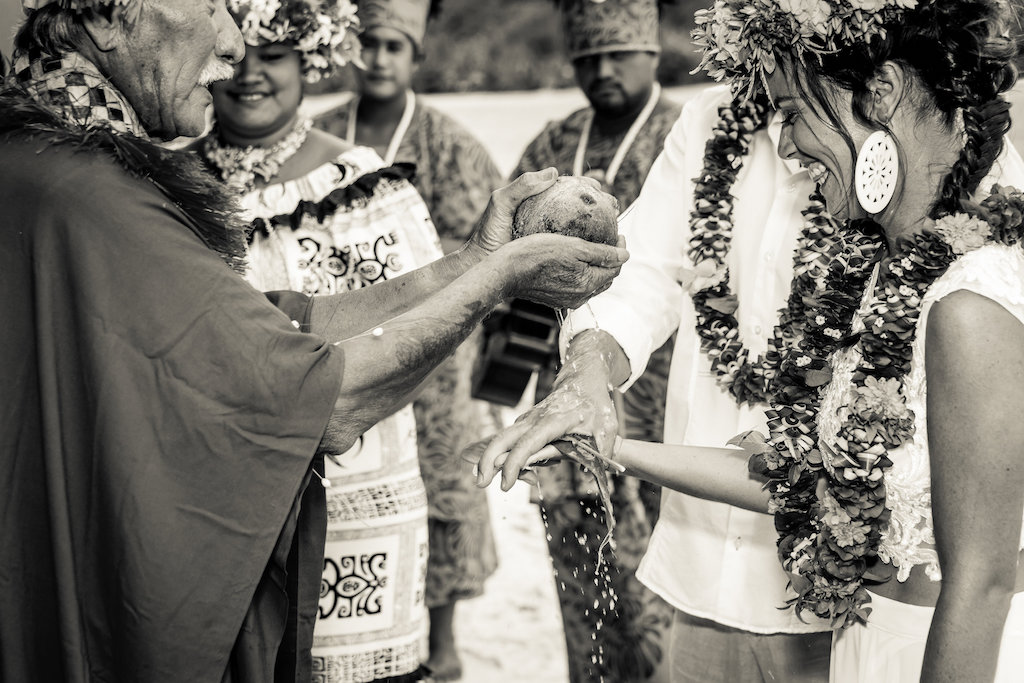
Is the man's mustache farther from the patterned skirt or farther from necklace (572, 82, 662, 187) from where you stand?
necklace (572, 82, 662, 187)

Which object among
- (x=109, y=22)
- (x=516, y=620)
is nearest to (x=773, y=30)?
(x=109, y=22)

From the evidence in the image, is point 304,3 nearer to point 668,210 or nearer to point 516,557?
point 668,210

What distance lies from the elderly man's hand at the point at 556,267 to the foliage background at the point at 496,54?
13.0 metres

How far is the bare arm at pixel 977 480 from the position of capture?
2.27 m

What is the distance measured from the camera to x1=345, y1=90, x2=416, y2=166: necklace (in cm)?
589

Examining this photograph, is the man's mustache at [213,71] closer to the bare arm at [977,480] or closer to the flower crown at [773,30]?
the flower crown at [773,30]

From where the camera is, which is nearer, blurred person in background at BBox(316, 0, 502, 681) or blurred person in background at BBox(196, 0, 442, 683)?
blurred person in background at BBox(196, 0, 442, 683)

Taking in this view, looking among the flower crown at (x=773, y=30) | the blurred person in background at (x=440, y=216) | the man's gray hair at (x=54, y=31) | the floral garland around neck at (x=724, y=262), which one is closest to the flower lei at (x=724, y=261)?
the floral garland around neck at (x=724, y=262)

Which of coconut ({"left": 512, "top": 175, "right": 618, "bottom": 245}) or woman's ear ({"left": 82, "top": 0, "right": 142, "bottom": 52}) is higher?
woman's ear ({"left": 82, "top": 0, "right": 142, "bottom": 52})

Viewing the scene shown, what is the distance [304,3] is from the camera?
426cm

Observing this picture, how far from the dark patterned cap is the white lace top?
124 inches

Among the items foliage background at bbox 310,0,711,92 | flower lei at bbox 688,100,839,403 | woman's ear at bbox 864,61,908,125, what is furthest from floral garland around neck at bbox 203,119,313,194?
foliage background at bbox 310,0,711,92

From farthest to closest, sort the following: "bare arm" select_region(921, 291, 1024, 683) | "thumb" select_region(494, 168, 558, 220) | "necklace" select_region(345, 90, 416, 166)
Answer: "necklace" select_region(345, 90, 416, 166) < "thumb" select_region(494, 168, 558, 220) < "bare arm" select_region(921, 291, 1024, 683)

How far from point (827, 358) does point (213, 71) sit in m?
1.71
